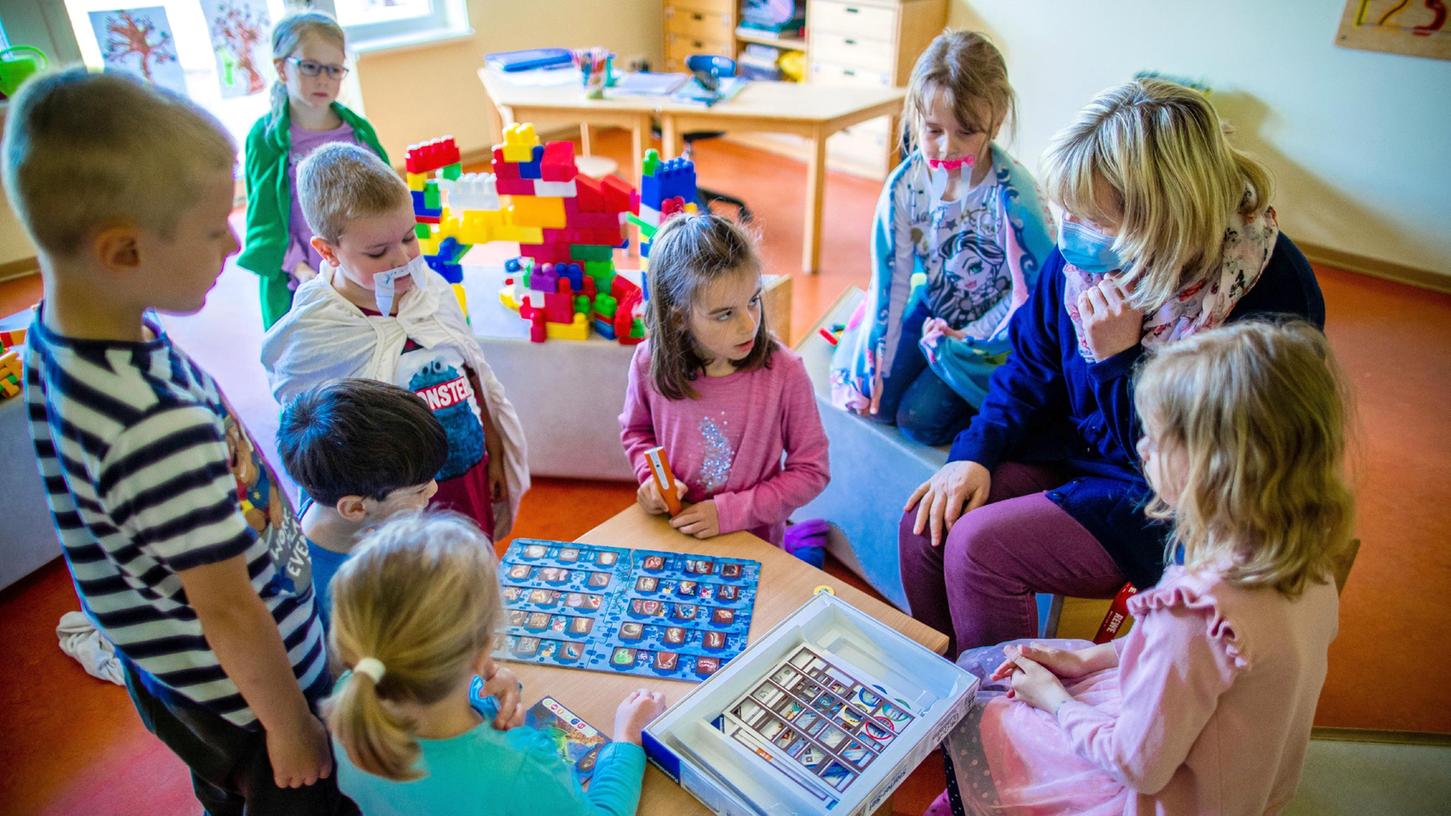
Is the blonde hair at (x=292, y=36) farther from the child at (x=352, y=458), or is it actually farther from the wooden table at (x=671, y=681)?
the wooden table at (x=671, y=681)

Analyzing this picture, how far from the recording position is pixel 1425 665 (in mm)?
2098

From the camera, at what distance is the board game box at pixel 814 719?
1.13m

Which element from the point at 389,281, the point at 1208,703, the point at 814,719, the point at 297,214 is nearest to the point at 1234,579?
the point at 1208,703

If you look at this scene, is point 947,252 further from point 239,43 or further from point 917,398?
point 239,43

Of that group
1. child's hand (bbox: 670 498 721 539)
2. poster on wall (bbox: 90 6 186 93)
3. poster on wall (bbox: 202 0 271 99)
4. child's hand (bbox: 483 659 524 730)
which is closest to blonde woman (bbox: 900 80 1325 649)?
child's hand (bbox: 670 498 721 539)

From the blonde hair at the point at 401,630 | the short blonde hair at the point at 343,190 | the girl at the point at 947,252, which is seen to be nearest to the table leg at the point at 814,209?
the girl at the point at 947,252

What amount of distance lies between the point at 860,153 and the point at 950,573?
12.5 ft

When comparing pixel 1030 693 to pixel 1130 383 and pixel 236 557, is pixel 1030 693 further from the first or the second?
pixel 236 557

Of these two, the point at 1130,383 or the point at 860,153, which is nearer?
the point at 1130,383

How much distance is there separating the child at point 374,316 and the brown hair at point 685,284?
0.42 meters

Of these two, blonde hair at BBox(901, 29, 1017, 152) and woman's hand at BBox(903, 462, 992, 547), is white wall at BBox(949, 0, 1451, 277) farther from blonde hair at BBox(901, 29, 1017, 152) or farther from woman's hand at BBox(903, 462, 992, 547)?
woman's hand at BBox(903, 462, 992, 547)

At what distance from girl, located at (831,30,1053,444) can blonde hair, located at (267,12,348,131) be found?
151 centimetres

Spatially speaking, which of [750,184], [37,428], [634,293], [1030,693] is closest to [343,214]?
[37,428]

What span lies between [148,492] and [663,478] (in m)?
0.84
